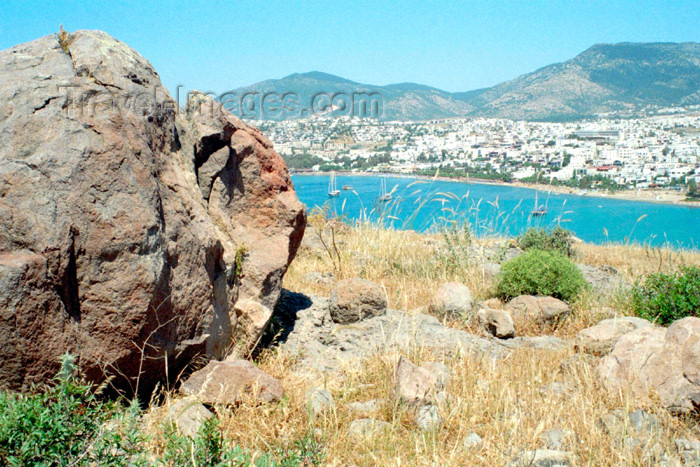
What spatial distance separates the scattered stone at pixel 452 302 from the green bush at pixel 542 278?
2.48 feet

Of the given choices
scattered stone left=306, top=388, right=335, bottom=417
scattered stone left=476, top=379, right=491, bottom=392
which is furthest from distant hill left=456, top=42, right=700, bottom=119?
scattered stone left=306, top=388, right=335, bottom=417

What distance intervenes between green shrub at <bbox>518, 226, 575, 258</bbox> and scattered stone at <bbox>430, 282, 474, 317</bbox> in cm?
416

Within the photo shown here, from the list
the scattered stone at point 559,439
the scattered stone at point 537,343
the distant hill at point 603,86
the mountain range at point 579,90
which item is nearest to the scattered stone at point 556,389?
the scattered stone at point 559,439

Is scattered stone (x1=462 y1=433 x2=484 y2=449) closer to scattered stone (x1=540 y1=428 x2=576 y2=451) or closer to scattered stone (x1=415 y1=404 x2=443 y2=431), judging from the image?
scattered stone (x1=415 y1=404 x2=443 y2=431)

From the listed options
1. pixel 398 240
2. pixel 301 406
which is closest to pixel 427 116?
pixel 398 240

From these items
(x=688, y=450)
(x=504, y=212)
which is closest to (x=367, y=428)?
(x=688, y=450)

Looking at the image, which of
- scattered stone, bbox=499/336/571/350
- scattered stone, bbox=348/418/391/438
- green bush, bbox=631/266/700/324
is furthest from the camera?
green bush, bbox=631/266/700/324

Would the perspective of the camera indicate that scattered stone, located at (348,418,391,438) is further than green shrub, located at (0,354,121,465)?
Yes

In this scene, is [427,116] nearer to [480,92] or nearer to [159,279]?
[480,92]

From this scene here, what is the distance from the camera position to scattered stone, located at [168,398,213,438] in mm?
2870

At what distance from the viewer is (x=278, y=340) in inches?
188

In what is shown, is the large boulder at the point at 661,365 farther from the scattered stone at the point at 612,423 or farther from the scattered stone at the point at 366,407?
the scattered stone at the point at 366,407

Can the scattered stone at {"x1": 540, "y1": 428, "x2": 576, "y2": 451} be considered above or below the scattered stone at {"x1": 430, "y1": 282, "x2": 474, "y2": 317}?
above

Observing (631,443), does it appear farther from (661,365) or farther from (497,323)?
(497,323)
